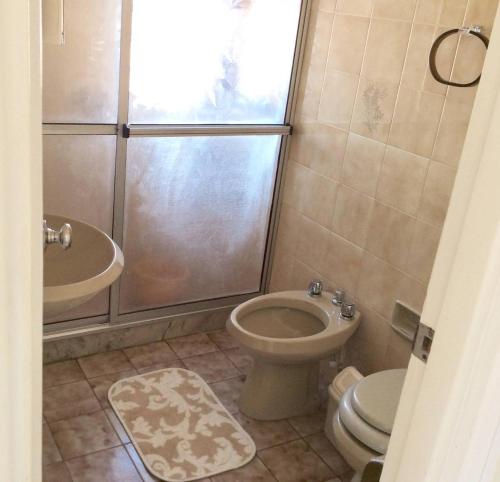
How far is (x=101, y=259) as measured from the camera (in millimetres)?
1896

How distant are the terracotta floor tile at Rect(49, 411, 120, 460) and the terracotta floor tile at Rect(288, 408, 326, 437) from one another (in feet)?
2.37

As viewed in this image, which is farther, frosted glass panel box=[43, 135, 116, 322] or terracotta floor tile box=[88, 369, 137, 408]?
terracotta floor tile box=[88, 369, 137, 408]

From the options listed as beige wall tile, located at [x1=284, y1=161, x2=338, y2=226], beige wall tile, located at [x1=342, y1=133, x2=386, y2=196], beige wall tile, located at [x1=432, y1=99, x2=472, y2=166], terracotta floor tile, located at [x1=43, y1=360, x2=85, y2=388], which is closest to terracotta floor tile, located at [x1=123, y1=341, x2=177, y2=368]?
terracotta floor tile, located at [x1=43, y1=360, x2=85, y2=388]

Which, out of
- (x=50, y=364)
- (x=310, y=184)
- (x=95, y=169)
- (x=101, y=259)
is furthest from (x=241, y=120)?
(x=50, y=364)

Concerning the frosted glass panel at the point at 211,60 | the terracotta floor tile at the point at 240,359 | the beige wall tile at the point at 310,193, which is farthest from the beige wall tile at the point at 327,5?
the terracotta floor tile at the point at 240,359

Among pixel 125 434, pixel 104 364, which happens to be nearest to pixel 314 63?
pixel 104 364

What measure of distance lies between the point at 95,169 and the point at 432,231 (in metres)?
1.34

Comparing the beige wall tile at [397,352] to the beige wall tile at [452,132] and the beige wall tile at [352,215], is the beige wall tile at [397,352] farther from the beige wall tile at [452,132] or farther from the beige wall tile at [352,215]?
the beige wall tile at [452,132]

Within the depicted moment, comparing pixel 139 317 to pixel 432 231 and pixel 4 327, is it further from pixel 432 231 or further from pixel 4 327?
pixel 4 327

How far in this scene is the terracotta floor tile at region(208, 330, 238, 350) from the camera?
3047mm

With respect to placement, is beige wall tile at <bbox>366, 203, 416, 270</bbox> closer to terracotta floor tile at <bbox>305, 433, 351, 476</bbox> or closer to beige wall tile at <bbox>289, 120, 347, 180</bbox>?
beige wall tile at <bbox>289, 120, 347, 180</bbox>

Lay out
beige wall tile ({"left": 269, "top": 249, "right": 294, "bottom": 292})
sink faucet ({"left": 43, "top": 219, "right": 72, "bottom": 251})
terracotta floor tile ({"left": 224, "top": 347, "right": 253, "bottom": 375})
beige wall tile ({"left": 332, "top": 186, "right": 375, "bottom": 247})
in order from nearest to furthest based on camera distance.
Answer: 1. sink faucet ({"left": 43, "top": 219, "right": 72, "bottom": 251})
2. beige wall tile ({"left": 332, "top": 186, "right": 375, "bottom": 247})
3. terracotta floor tile ({"left": 224, "top": 347, "right": 253, "bottom": 375})
4. beige wall tile ({"left": 269, "top": 249, "right": 294, "bottom": 292})

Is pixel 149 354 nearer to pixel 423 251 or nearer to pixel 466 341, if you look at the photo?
pixel 423 251

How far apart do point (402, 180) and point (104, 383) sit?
1.49m
